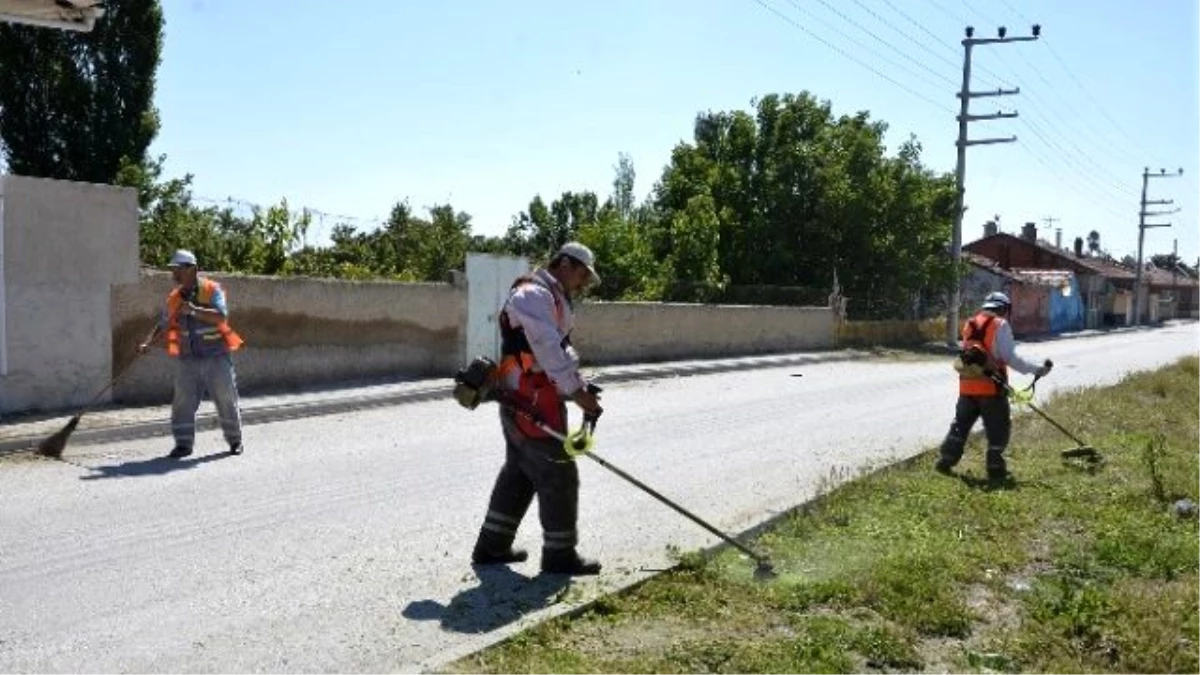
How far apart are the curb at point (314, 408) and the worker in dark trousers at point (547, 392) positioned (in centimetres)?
577

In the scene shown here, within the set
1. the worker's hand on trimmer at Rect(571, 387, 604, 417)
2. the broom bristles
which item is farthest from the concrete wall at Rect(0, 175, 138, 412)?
the worker's hand on trimmer at Rect(571, 387, 604, 417)

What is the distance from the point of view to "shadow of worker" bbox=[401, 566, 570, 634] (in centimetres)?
502

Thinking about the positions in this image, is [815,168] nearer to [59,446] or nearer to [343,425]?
[343,425]

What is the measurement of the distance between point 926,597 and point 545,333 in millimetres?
2152

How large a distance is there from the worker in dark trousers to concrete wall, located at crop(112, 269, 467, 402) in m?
7.66

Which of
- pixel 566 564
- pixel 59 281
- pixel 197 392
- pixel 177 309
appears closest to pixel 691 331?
pixel 59 281

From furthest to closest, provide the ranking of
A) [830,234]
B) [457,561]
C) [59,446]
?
1. [830,234]
2. [59,446]
3. [457,561]

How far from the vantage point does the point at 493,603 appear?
5297 millimetres

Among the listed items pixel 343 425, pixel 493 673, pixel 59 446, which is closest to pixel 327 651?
pixel 493 673

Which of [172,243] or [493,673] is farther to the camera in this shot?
[172,243]

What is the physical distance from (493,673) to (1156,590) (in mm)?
3424

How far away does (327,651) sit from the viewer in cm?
460

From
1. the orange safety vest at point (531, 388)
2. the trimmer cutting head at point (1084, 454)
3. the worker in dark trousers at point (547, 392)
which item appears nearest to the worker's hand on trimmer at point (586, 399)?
the worker in dark trousers at point (547, 392)

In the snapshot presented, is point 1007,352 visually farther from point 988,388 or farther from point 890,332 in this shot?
point 890,332
